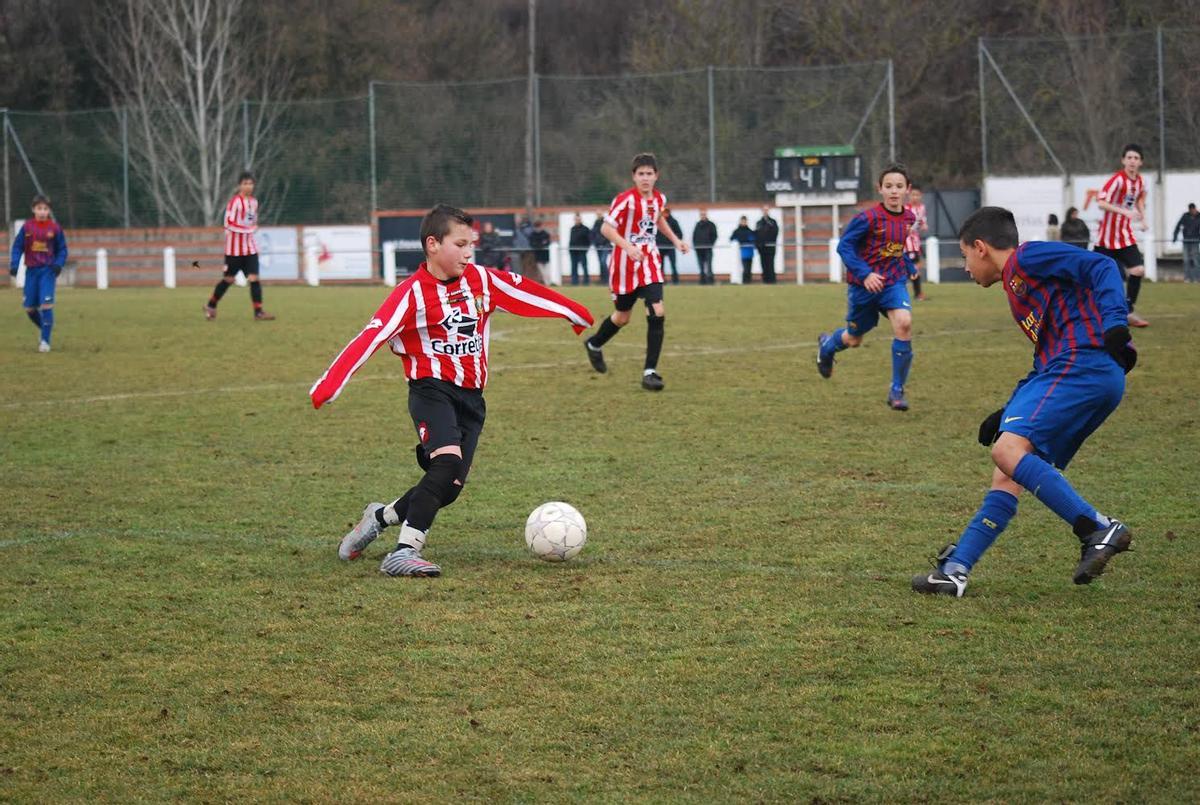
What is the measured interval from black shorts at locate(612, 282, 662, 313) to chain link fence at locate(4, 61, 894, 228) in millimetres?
23693

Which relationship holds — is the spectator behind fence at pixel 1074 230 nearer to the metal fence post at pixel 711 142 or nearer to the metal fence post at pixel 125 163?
the metal fence post at pixel 711 142

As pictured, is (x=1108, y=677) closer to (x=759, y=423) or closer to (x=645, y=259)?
(x=759, y=423)

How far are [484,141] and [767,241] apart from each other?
10.7 meters

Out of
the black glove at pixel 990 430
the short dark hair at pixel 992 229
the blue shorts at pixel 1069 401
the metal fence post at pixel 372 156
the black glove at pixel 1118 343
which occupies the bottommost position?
the black glove at pixel 990 430

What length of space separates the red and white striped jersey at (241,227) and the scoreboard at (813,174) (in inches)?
634

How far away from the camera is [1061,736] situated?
4.17 metres

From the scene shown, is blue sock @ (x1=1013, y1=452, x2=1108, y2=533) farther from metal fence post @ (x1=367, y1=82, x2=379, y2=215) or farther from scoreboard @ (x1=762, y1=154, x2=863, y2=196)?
metal fence post @ (x1=367, y1=82, x2=379, y2=215)

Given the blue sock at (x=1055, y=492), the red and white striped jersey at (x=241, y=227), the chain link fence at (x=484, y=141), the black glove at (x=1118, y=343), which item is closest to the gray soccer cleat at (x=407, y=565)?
the blue sock at (x=1055, y=492)

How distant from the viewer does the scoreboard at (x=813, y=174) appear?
34.4 m

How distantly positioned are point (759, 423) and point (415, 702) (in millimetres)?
6436

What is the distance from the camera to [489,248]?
112 ft

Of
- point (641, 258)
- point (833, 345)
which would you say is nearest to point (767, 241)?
point (641, 258)

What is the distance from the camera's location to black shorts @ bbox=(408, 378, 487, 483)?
21.1 feet

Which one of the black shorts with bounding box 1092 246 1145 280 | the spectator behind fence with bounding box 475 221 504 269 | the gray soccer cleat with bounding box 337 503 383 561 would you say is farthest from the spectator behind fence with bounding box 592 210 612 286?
the gray soccer cleat with bounding box 337 503 383 561
